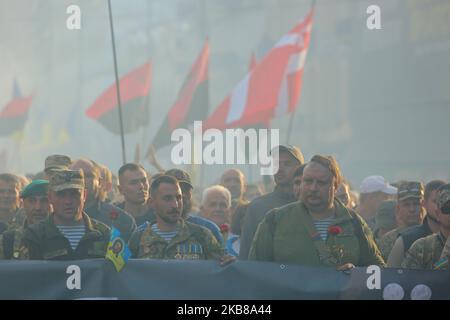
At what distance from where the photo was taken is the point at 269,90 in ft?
54.7

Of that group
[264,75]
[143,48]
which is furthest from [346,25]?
[264,75]

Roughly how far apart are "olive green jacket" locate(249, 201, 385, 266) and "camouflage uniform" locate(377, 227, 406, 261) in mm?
1133

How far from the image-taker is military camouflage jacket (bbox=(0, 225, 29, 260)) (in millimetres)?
7016

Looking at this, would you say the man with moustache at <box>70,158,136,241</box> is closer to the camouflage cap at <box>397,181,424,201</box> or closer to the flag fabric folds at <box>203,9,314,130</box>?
the camouflage cap at <box>397,181,424,201</box>

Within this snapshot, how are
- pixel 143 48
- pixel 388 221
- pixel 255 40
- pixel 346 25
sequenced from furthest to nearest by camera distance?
1. pixel 143 48
2. pixel 255 40
3. pixel 346 25
4. pixel 388 221

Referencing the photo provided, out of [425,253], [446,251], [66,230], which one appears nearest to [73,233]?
[66,230]

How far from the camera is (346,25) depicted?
55062mm

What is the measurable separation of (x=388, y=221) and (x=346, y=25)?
46804 mm

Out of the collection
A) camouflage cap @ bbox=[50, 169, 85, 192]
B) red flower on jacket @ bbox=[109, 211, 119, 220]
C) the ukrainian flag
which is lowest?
the ukrainian flag

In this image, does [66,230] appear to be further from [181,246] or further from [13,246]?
[181,246]

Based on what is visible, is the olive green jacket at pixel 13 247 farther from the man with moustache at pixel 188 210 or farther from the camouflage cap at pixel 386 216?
the camouflage cap at pixel 386 216

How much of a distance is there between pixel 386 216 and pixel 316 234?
2.14 m

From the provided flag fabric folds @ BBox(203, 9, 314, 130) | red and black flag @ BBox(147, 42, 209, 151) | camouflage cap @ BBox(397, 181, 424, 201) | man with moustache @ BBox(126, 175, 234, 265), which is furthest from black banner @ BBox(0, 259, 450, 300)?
red and black flag @ BBox(147, 42, 209, 151)
